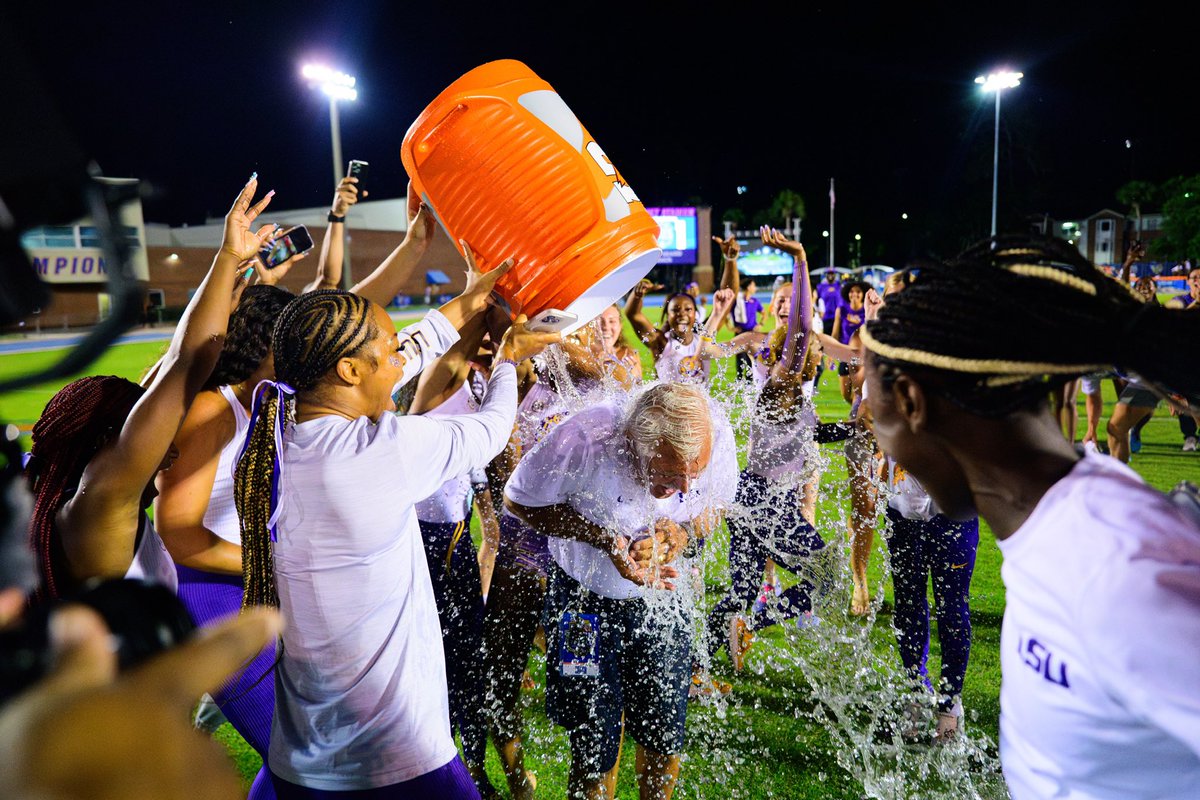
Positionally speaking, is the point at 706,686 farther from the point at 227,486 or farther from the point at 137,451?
the point at 137,451

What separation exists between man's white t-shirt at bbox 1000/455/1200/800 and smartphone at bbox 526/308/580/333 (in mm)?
1590

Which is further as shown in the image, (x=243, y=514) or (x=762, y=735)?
(x=762, y=735)

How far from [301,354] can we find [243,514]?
47cm

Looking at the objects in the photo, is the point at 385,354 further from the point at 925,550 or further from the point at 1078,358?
the point at 925,550

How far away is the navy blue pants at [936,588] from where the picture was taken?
3.85 metres

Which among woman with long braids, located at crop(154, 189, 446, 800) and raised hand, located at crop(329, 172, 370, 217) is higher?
raised hand, located at crop(329, 172, 370, 217)

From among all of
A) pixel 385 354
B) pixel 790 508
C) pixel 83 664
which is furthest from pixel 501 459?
pixel 83 664

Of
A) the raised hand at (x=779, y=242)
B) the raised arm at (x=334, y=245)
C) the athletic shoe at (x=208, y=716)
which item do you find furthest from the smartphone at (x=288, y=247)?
the raised hand at (x=779, y=242)

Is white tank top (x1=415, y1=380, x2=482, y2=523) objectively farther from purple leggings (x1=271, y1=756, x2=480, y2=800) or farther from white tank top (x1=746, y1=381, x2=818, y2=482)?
white tank top (x1=746, y1=381, x2=818, y2=482)

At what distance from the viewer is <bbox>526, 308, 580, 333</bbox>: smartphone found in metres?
2.60

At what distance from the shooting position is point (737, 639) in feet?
15.1

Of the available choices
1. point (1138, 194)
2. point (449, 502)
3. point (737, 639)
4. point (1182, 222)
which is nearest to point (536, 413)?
point (449, 502)

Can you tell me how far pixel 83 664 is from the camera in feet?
1.92

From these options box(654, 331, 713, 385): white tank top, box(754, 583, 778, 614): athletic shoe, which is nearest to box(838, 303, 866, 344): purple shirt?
box(654, 331, 713, 385): white tank top
